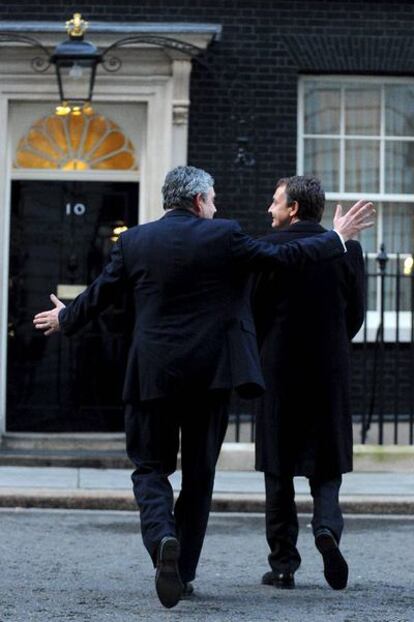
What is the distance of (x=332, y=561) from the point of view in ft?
22.0

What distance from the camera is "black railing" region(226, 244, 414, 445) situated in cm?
1386

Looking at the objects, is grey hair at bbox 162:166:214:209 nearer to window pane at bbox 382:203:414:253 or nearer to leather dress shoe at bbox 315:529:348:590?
leather dress shoe at bbox 315:529:348:590

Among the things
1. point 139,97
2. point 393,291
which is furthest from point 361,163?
point 139,97

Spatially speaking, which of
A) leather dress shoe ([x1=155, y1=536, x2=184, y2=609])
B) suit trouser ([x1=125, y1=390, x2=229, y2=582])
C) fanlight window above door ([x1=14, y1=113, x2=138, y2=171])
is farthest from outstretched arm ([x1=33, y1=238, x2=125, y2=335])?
fanlight window above door ([x1=14, y1=113, x2=138, y2=171])

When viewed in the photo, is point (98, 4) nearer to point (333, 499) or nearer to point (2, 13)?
point (2, 13)

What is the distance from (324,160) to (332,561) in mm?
8395

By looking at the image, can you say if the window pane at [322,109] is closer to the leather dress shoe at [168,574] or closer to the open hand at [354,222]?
the open hand at [354,222]

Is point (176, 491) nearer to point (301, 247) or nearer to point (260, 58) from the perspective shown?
point (260, 58)

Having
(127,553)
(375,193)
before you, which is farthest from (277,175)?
(127,553)

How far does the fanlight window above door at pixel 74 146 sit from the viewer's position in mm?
14516

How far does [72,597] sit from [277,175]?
8082mm

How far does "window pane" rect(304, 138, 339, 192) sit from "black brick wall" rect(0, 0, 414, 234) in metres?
0.30

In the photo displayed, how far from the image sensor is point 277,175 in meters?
14.5

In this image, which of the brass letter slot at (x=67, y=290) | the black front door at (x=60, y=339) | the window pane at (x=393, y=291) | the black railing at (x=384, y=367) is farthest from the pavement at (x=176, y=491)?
the window pane at (x=393, y=291)
